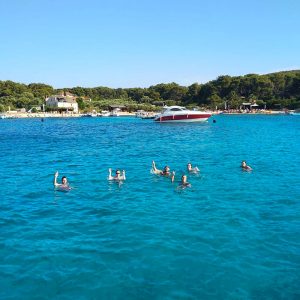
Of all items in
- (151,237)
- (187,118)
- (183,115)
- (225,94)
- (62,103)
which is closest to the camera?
(151,237)

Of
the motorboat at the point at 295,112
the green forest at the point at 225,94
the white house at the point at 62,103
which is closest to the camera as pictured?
the motorboat at the point at 295,112

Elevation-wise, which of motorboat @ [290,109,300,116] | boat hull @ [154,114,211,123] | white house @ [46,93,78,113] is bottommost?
motorboat @ [290,109,300,116]

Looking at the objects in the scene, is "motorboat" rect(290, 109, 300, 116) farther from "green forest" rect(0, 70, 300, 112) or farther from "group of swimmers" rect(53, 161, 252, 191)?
"group of swimmers" rect(53, 161, 252, 191)

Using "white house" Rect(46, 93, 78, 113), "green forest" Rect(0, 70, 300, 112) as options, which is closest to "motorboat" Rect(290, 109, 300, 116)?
"green forest" Rect(0, 70, 300, 112)

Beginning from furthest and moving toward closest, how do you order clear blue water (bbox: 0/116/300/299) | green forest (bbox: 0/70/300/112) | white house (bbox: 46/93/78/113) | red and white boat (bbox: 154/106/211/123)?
green forest (bbox: 0/70/300/112) < white house (bbox: 46/93/78/113) < red and white boat (bbox: 154/106/211/123) < clear blue water (bbox: 0/116/300/299)

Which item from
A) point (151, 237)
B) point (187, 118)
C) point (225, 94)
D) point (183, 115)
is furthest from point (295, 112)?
point (151, 237)

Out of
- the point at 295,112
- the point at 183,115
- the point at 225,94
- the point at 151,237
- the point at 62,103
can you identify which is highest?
the point at 225,94

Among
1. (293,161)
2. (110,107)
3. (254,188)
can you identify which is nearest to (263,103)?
(110,107)

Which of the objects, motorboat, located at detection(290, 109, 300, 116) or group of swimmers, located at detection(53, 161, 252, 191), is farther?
motorboat, located at detection(290, 109, 300, 116)

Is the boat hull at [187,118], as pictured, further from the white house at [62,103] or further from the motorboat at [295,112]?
the white house at [62,103]

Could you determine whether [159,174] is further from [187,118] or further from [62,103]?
[62,103]

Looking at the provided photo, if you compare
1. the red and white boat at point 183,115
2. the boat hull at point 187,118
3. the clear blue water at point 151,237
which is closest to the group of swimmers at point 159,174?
the clear blue water at point 151,237

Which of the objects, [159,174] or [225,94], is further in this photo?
[225,94]

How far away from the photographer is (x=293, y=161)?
33062 millimetres
